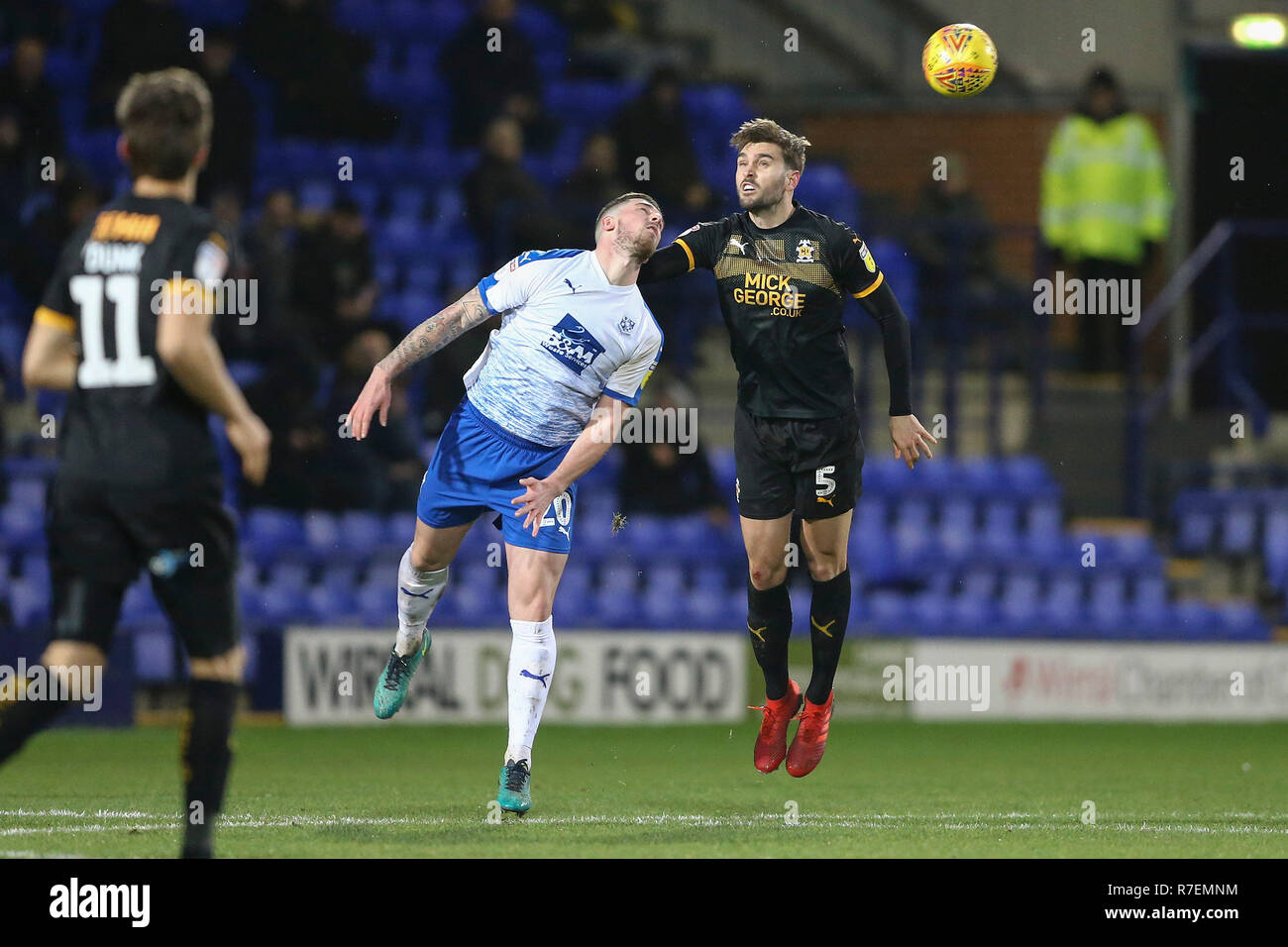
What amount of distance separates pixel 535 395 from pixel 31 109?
7976 mm

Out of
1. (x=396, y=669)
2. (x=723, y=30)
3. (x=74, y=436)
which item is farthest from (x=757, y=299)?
(x=723, y=30)

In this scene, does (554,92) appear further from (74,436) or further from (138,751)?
(74,436)

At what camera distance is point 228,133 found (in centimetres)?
1388

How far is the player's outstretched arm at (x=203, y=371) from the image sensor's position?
502 cm

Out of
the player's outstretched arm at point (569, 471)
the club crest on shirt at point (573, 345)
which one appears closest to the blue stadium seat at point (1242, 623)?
the club crest on shirt at point (573, 345)

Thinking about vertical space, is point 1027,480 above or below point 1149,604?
above

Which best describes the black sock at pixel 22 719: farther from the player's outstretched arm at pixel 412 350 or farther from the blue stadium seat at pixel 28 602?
the blue stadium seat at pixel 28 602

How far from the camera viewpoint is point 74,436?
5230mm

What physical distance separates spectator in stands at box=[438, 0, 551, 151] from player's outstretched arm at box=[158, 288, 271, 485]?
10.4 m

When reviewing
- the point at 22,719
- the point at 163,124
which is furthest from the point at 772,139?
the point at 22,719

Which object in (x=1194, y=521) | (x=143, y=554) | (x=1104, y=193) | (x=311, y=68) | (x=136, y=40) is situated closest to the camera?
(x=143, y=554)

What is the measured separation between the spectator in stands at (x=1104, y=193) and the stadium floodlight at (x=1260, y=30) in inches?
115

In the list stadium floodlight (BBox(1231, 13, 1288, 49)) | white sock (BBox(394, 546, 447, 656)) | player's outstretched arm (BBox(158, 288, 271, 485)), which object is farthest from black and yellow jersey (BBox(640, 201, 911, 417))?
stadium floodlight (BBox(1231, 13, 1288, 49))

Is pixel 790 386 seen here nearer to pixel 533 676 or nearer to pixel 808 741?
pixel 808 741
